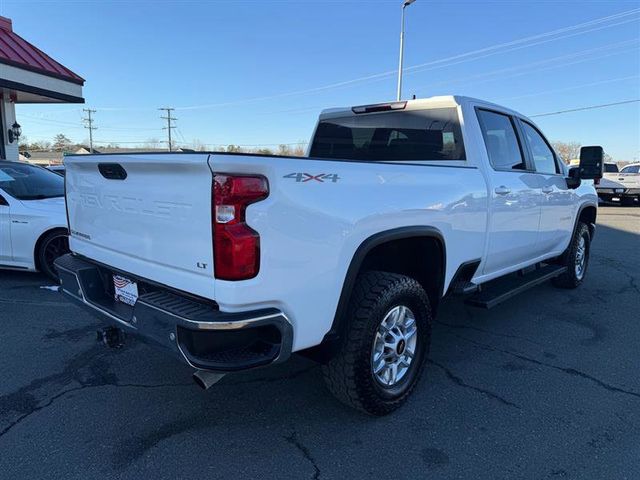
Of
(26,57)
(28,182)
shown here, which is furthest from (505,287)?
(26,57)

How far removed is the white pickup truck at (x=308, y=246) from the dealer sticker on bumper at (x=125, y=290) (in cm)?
1

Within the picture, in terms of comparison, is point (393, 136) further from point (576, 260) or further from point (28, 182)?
point (28, 182)

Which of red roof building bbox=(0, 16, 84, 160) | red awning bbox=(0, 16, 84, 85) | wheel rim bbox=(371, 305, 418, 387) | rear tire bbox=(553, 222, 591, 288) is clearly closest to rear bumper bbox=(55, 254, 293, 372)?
wheel rim bbox=(371, 305, 418, 387)

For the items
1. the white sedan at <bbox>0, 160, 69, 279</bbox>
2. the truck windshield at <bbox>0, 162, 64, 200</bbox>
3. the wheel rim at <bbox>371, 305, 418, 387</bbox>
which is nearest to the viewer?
the wheel rim at <bbox>371, 305, 418, 387</bbox>

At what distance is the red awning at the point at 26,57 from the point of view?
11945 millimetres

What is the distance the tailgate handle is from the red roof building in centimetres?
1091

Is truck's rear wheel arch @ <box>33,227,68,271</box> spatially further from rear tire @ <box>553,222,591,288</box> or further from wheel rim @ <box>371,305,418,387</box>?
rear tire @ <box>553,222,591,288</box>

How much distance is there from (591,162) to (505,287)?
6.41ft

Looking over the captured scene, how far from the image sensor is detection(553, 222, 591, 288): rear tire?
231 inches

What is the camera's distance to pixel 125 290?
291 cm

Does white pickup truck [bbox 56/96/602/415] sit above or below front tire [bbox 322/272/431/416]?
above

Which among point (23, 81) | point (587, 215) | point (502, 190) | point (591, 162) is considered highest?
point (23, 81)

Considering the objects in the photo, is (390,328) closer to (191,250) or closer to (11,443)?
(191,250)

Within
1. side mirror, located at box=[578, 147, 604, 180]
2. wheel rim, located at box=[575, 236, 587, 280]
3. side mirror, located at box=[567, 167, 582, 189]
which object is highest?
side mirror, located at box=[578, 147, 604, 180]
